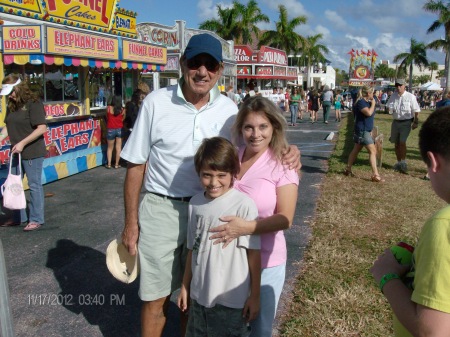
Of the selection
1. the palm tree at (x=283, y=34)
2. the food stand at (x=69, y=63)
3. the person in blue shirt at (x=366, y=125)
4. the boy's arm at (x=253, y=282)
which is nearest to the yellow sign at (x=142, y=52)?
the food stand at (x=69, y=63)

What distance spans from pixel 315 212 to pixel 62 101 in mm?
5610

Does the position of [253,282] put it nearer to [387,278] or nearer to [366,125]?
[387,278]

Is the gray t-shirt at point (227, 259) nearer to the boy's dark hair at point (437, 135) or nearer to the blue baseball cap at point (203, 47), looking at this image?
the blue baseball cap at point (203, 47)

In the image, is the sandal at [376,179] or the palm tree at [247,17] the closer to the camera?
the sandal at [376,179]

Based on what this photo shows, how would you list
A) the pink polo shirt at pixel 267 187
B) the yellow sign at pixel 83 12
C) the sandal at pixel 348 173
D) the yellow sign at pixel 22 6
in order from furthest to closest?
the yellow sign at pixel 83 12 → the sandal at pixel 348 173 → the yellow sign at pixel 22 6 → the pink polo shirt at pixel 267 187

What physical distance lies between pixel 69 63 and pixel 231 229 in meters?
6.41

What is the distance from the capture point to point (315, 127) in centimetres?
1811

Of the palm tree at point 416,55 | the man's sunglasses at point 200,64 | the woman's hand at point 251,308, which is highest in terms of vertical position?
the palm tree at point 416,55

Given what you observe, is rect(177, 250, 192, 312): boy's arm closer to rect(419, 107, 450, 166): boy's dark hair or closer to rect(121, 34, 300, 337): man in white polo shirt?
rect(121, 34, 300, 337): man in white polo shirt

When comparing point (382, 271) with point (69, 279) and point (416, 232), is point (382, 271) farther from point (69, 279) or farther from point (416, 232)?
point (416, 232)

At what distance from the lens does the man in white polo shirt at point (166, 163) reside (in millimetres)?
2416

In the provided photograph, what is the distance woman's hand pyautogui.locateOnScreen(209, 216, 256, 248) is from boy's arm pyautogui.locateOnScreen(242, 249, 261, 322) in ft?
0.42

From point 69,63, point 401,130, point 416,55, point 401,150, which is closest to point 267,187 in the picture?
point 69,63
